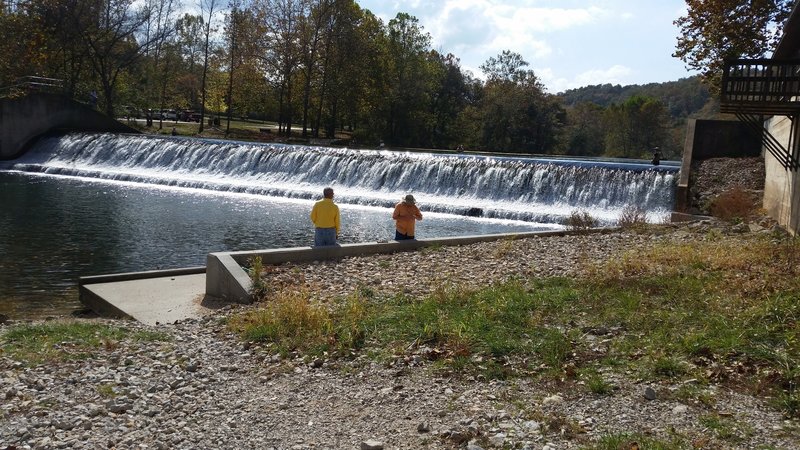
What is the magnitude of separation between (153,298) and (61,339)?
2.57 m

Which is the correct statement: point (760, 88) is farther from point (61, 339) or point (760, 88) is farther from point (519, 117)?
point (519, 117)

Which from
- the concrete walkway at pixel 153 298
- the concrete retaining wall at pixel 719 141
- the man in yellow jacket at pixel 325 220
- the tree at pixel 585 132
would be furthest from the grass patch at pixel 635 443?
the tree at pixel 585 132

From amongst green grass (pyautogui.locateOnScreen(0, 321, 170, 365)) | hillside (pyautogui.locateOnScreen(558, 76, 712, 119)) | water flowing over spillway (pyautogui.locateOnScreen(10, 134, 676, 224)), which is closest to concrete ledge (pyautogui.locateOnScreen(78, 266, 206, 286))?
green grass (pyautogui.locateOnScreen(0, 321, 170, 365))

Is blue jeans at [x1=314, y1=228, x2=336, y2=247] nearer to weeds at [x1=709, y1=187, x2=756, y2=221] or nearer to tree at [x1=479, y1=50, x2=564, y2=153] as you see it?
weeds at [x1=709, y1=187, x2=756, y2=221]

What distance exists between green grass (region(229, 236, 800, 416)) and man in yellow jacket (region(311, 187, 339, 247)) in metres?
2.98

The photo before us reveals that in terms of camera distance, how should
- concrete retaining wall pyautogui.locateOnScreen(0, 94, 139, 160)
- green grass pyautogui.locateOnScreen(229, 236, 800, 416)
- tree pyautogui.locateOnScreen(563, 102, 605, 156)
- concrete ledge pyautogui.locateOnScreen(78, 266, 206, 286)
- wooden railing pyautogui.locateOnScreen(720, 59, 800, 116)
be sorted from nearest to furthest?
green grass pyautogui.locateOnScreen(229, 236, 800, 416) < concrete ledge pyautogui.locateOnScreen(78, 266, 206, 286) < wooden railing pyautogui.locateOnScreen(720, 59, 800, 116) < concrete retaining wall pyautogui.locateOnScreen(0, 94, 139, 160) < tree pyautogui.locateOnScreen(563, 102, 605, 156)

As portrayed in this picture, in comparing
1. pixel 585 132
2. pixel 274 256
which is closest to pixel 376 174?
pixel 274 256

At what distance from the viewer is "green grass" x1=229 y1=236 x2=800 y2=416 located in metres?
6.18

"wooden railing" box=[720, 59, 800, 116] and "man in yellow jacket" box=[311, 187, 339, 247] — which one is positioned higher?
"wooden railing" box=[720, 59, 800, 116]

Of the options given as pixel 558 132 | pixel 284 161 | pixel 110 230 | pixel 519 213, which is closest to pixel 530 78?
pixel 558 132

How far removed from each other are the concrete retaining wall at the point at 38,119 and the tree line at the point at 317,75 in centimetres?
329

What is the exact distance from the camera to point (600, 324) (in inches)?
290

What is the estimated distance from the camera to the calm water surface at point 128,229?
43.0 ft

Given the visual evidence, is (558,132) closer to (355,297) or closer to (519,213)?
(519,213)
